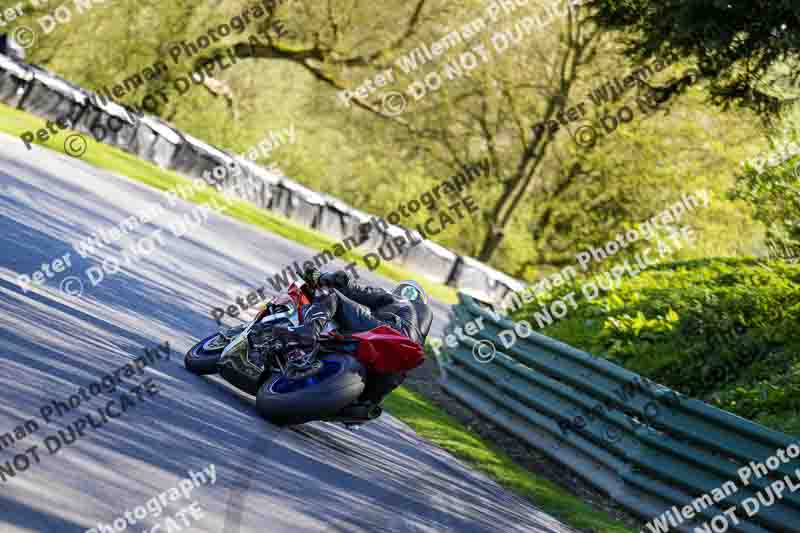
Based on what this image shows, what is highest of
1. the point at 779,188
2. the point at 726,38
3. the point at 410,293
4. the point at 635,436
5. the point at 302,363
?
the point at 726,38

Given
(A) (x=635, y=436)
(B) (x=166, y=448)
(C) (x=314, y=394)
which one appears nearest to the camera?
(B) (x=166, y=448)

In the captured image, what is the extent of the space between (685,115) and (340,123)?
17.7 metres

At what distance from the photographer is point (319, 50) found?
39.8 meters

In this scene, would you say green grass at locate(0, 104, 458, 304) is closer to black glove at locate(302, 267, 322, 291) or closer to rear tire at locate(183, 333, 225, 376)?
rear tire at locate(183, 333, 225, 376)

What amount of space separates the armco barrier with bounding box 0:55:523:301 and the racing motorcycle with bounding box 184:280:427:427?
22.6m

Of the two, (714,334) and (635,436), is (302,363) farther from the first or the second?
(714,334)

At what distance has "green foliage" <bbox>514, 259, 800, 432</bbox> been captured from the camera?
40.7 feet

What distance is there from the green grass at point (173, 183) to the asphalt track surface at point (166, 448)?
43.9 feet

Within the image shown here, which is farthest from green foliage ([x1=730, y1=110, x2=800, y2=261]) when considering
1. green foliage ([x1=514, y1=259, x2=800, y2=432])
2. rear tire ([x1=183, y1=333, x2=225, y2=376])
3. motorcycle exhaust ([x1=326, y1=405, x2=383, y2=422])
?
rear tire ([x1=183, y1=333, x2=225, y2=376])

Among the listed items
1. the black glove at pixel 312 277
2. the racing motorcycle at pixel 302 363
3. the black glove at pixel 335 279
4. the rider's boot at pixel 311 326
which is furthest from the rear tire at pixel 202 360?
the black glove at pixel 335 279

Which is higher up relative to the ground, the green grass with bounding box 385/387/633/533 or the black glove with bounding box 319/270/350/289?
the black glove with bounding box 319/270/350/289

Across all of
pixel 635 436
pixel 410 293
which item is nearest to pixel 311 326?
pixel 410 293

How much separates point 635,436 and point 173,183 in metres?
21.4

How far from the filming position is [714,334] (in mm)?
13898
